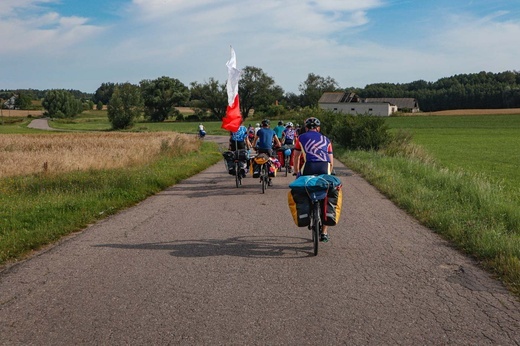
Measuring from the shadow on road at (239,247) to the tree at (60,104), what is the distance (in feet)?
414

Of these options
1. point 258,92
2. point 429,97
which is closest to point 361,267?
point 258,92

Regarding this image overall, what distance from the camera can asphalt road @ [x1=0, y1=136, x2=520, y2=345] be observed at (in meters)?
4.27

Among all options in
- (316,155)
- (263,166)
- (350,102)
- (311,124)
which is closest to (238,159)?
(263,166)

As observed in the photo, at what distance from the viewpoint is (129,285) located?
557cm

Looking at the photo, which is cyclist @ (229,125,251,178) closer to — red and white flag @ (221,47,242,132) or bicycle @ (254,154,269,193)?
red and white flag @ (221,47,242,132)

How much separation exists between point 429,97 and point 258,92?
4600 cm

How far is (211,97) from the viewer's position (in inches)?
4500

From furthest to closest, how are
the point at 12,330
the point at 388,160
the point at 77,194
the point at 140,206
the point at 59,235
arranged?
the point at 388,160, the point at 77,194, the point at 140,206, the point at 59,235, the point at 12,330

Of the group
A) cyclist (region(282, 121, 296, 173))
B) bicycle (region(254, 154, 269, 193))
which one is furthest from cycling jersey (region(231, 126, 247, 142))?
cyclist (region(282, 121, 296, 173))

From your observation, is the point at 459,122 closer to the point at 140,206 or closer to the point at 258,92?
the point at 258,92

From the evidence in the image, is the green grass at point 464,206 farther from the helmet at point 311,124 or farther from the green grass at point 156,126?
the green grass at point 156,126

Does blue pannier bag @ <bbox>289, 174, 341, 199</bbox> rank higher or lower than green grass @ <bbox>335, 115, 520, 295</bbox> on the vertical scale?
higher

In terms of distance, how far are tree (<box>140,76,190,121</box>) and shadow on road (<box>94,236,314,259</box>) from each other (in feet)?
345

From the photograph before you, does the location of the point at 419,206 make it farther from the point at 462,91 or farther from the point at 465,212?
the point at 462,91
